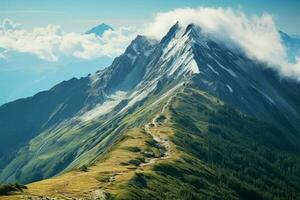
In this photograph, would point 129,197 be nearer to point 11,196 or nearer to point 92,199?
point 92,199

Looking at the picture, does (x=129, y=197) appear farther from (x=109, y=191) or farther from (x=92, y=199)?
(x=92, y=199)

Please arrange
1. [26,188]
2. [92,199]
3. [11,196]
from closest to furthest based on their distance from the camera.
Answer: [11,196] → [92,199] → [26,188]

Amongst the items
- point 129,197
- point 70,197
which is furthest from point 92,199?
point 129,197

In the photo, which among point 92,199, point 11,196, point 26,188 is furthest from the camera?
point 26,188

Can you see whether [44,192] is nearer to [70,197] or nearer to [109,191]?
[70,197]

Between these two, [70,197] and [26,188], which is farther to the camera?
[26,188]

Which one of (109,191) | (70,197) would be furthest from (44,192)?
(109,191)

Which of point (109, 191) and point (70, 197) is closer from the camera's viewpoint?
point (70, 197)

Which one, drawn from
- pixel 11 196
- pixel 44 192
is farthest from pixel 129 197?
pixel 11 196
